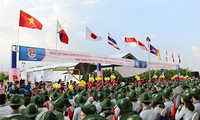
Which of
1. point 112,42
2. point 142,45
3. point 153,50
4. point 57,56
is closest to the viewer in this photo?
point 57,56

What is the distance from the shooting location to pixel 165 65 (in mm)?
25312

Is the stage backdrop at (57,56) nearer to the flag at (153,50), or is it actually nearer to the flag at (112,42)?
the flag at (112,42)

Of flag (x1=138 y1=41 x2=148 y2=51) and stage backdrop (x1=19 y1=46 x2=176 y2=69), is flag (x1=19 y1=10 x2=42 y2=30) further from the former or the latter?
flag (x1=138 y1=41 x2=148 y2=51)

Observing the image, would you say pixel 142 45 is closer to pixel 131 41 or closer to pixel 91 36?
pixel 131 41

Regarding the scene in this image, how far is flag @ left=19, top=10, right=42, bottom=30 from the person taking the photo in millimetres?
12938

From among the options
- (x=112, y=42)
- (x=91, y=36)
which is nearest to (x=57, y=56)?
(x=91, y=36)

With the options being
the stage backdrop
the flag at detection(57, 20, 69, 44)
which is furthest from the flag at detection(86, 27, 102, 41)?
the flag at detection(57, 20, 69, 44)

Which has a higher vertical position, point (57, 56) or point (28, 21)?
point (28, 21)

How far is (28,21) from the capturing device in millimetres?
13117

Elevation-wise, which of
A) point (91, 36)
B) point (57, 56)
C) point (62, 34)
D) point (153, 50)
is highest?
point (91, 36)

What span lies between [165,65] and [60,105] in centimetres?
2205

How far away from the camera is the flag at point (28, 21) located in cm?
1294

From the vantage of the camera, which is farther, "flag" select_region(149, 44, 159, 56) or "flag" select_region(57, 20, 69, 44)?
"flag" select_region(149, 44, 159, 56)

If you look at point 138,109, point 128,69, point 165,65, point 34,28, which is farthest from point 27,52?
point 165,65
